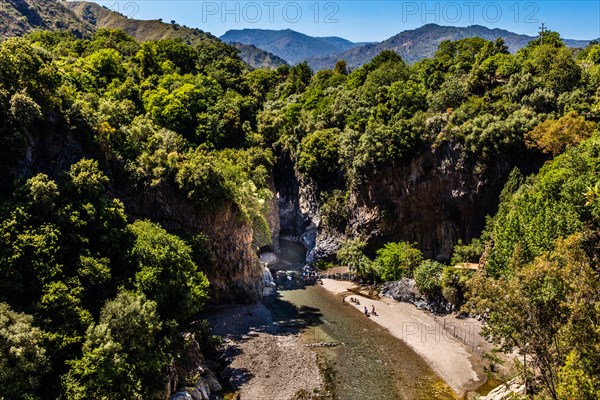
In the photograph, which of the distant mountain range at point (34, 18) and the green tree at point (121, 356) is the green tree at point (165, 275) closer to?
the green tree at point (121, 356)

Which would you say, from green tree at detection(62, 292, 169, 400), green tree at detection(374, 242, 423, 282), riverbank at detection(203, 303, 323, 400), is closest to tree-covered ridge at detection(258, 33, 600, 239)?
green tree at detection(374, 242, 423, 282)

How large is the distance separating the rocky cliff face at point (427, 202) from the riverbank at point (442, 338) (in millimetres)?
11620

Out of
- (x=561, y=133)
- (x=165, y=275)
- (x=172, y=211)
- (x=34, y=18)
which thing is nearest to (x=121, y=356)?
(x=165, y=275)

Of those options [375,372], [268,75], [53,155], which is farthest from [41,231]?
[268,75]

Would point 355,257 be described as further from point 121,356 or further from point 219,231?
point 121,356

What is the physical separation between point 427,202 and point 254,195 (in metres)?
22.7

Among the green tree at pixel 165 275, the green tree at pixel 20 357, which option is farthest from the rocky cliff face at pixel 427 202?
the green tree at pixel 20 357

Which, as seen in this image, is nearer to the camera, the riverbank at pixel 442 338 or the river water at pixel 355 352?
the river water at pixel 355 352

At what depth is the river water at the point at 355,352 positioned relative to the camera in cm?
3128

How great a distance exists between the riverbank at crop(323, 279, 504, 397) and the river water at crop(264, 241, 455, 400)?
902mm

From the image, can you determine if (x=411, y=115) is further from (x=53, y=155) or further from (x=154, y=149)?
(x=53, y=155)

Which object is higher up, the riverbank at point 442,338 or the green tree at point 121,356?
the green tree at point 121,356

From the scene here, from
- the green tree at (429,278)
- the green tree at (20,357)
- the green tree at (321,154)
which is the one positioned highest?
the green tree at (321,154)

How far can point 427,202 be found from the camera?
55375 millimetres
